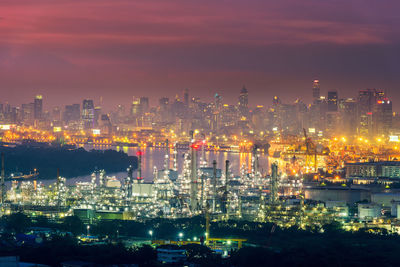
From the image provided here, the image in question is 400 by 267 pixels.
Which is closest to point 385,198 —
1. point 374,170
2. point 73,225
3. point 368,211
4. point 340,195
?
point 340,195

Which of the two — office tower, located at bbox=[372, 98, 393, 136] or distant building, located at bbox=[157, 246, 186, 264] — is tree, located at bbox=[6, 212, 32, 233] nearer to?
distant building, located at bbox=[157, 246, 186, 264]

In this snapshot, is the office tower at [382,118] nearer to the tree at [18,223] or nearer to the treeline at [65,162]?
the treeline at [65,162]

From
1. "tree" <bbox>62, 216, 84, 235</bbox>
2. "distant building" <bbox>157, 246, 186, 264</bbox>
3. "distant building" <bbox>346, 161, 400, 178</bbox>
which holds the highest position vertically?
"distant building" <bbox>346, 161, 400, 178</bbox>


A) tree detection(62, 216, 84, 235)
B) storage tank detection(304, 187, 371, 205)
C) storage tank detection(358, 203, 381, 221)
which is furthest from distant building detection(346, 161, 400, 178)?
tree detection(62, 216, 84, 235)

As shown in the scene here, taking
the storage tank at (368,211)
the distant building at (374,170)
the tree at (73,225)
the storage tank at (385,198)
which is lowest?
the tree at (73,225)

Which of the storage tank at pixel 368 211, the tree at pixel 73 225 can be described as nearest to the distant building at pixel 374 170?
the storage tank at pixel 368 211

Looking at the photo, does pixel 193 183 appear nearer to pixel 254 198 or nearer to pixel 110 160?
pixel 254 198

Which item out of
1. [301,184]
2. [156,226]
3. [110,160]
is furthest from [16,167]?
[156,226]

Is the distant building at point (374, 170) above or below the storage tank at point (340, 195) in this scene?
above
